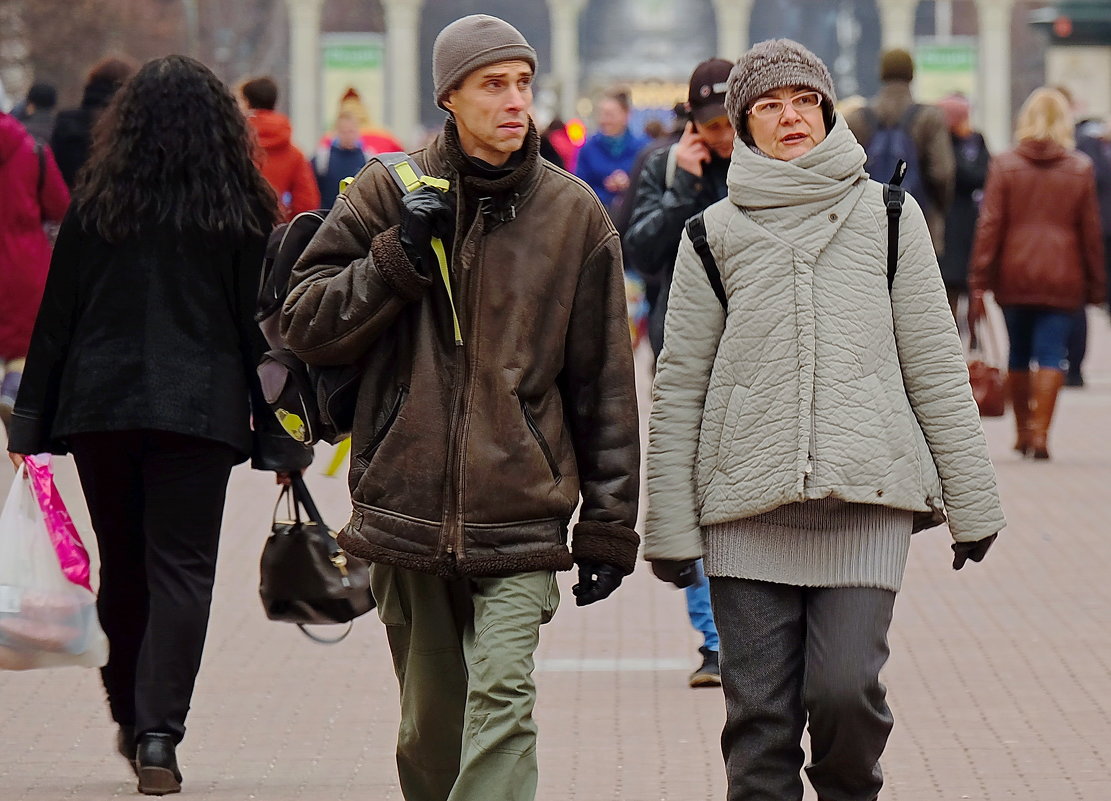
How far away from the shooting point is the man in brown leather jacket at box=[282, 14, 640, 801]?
443 centimetres

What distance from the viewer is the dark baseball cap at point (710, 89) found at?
6.60m

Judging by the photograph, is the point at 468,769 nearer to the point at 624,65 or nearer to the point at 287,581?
the point at 287,581

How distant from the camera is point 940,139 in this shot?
1222 centimetres

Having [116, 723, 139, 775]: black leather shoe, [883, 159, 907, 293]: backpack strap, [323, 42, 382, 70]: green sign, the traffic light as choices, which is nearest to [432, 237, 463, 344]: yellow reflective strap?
[883, 159, 907, 293]: backpack strap

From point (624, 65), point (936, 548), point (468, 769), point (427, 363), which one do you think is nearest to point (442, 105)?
point (427, 363)

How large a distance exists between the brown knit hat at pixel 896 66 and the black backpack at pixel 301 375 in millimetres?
7903

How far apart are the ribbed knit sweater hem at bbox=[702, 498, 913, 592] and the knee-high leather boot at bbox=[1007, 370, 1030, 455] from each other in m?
8.24

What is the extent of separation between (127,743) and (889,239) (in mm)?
2400

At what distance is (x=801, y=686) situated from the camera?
4.65 metres

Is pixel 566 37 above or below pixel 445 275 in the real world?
above

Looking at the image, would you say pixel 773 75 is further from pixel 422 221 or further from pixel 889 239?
pixel 422 221

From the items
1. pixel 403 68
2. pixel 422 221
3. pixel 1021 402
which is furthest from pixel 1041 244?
pixel 403 68

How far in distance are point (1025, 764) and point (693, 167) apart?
6.14ft

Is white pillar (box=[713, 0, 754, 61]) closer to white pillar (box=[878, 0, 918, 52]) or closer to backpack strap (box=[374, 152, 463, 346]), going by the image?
white pillar (box=[878, 0, 918, 52])
